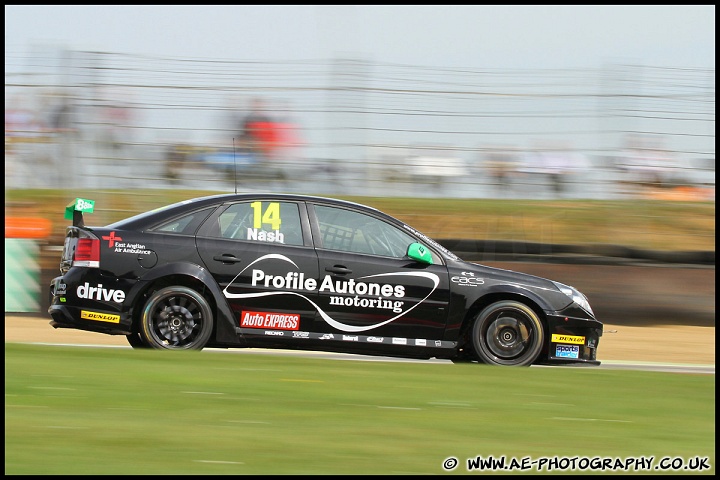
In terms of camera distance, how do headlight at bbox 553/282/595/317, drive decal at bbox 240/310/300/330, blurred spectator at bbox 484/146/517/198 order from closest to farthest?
drive decal at bbox 240/310/300/330
headlight at bbox 553/282/595/317
blurred spectator at bbox 484/146/517/198

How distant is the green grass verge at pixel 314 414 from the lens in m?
4.81

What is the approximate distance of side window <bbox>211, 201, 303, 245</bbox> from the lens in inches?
334

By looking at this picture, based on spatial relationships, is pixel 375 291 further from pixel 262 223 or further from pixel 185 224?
pixel 185 224

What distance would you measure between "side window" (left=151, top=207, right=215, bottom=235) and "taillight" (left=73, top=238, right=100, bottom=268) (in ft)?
1.58

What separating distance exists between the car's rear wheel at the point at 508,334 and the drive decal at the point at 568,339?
0.12 meters

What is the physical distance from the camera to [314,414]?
5.78m

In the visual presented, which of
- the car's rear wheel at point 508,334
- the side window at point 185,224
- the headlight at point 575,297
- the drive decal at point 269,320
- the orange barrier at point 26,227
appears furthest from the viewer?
the orange barrier at point 26,227

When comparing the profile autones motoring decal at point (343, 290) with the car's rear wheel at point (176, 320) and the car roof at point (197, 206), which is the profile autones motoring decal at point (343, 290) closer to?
the car's rear wheel at point (176, 320)

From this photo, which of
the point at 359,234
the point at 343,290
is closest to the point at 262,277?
the point at 343,290

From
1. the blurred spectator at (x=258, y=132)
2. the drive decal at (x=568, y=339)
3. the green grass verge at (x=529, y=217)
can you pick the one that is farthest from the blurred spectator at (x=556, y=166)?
the drive decal at (x=568, y=339)

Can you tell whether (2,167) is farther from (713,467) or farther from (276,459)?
(713,467)

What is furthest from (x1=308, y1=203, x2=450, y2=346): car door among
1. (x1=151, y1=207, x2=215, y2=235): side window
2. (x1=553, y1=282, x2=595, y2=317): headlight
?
(x1=553, y1=282, x2=595, y2=317): headlight

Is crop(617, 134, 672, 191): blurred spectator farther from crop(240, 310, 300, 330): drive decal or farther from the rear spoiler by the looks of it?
the rear spoiler

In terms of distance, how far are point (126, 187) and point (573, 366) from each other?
6720 millimetres
